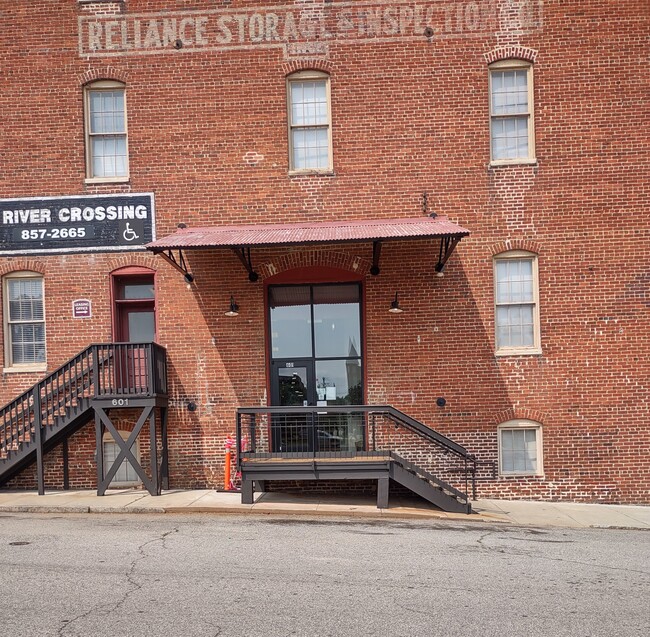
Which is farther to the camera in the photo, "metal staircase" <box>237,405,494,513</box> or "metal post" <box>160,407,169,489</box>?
"metal post" <box>160,407,169,489</box>

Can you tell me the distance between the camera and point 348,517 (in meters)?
14.0

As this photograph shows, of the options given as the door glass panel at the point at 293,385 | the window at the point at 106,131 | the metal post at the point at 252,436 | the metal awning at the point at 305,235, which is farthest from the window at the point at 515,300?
the window at the point at 106,131

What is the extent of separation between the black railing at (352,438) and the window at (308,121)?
16.3 feet

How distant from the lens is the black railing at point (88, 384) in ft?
→ 51.3

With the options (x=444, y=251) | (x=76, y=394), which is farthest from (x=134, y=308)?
(x=444, y=251)

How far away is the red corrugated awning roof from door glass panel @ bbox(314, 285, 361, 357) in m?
1.40

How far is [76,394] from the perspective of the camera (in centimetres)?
1611

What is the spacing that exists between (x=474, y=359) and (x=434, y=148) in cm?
423

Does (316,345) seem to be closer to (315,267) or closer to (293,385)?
(293,385)

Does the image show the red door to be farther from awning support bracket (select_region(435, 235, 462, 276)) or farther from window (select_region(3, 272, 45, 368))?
awning support bracket (select_region(435, 235, 462, 276))

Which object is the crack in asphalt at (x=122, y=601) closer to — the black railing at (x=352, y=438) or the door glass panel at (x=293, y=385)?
the black railing at (x=352, y=438)

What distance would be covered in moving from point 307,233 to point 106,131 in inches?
194

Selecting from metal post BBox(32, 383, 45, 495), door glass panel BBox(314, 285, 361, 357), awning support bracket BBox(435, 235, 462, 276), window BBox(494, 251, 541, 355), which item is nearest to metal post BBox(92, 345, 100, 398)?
metal post BBox(32, 383, 45, 495)

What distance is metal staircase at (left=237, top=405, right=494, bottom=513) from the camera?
1484 cm
